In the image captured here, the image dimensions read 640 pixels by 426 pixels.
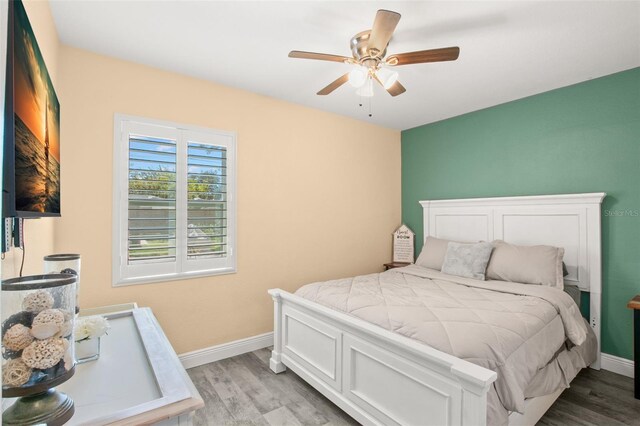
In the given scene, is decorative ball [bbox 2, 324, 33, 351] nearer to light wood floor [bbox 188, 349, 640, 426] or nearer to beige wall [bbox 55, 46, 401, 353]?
light wood floor [bbox 188, 349, 640, 426]

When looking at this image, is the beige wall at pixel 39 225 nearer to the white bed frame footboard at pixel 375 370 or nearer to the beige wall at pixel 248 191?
the beige wall at pixel 248 191

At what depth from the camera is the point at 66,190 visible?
2.42 metres

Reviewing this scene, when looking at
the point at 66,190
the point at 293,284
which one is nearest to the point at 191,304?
the point at 293,284

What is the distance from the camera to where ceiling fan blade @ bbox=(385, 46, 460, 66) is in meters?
1.92

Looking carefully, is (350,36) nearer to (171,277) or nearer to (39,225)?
(39,225)

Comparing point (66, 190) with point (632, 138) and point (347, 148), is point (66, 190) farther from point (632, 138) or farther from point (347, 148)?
point (632, 138)

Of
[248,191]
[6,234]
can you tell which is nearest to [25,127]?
[6,234]

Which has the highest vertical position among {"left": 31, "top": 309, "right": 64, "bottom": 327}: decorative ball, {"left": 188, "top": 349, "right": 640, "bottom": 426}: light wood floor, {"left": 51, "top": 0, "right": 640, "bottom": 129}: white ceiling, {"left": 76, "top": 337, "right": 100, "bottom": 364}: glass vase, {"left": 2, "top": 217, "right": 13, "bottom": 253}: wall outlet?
{"left": 51, "top": 0, "right": 640, "bottom": 129}: white ceiling

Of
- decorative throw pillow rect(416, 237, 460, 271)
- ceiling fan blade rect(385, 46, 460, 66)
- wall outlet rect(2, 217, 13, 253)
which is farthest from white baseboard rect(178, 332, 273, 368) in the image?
ceiling fan blade rect(385, 46, 460, 66)

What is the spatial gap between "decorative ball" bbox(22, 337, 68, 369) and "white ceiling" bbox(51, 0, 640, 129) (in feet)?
6.46

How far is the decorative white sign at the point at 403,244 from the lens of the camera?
4.42 m

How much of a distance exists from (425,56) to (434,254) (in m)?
2.25

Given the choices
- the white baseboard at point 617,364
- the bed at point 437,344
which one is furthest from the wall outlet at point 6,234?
the white baseboard at point 617,364

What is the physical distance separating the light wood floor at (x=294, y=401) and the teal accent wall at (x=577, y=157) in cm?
51
